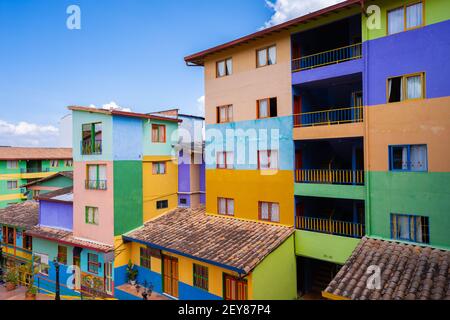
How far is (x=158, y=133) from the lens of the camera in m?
23.0

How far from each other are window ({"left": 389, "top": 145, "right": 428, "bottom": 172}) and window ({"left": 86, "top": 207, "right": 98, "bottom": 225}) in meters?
18.5

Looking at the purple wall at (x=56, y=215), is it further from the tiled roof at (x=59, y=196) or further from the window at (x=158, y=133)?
the window at (x=158, y=133)

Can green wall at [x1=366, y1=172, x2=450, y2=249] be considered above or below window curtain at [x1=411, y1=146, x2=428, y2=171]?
below

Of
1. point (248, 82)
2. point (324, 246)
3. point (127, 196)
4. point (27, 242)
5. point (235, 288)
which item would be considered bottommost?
point (27, 242)

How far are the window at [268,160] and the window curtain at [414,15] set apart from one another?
851cm

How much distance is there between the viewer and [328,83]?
16.6 metres

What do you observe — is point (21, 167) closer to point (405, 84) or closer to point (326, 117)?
point (326, 117)

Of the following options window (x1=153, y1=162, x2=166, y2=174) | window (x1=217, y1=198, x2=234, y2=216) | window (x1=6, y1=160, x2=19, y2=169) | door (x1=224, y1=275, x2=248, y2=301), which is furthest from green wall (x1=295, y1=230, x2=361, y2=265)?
window (x1=6, y1=160, x2=19, y2=169)

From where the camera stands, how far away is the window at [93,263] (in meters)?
21.0

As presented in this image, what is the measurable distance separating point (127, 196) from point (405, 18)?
1859 cm

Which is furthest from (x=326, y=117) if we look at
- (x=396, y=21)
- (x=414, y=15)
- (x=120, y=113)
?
(x=120, y=113)

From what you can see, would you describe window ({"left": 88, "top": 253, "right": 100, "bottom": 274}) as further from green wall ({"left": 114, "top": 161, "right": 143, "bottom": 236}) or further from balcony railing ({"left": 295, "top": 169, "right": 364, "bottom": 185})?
balcony railing ({"left": 295, "top": 169, "right": 364, "bottom": 185})

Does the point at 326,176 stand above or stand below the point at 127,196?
above

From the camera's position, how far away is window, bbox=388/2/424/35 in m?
12.7
